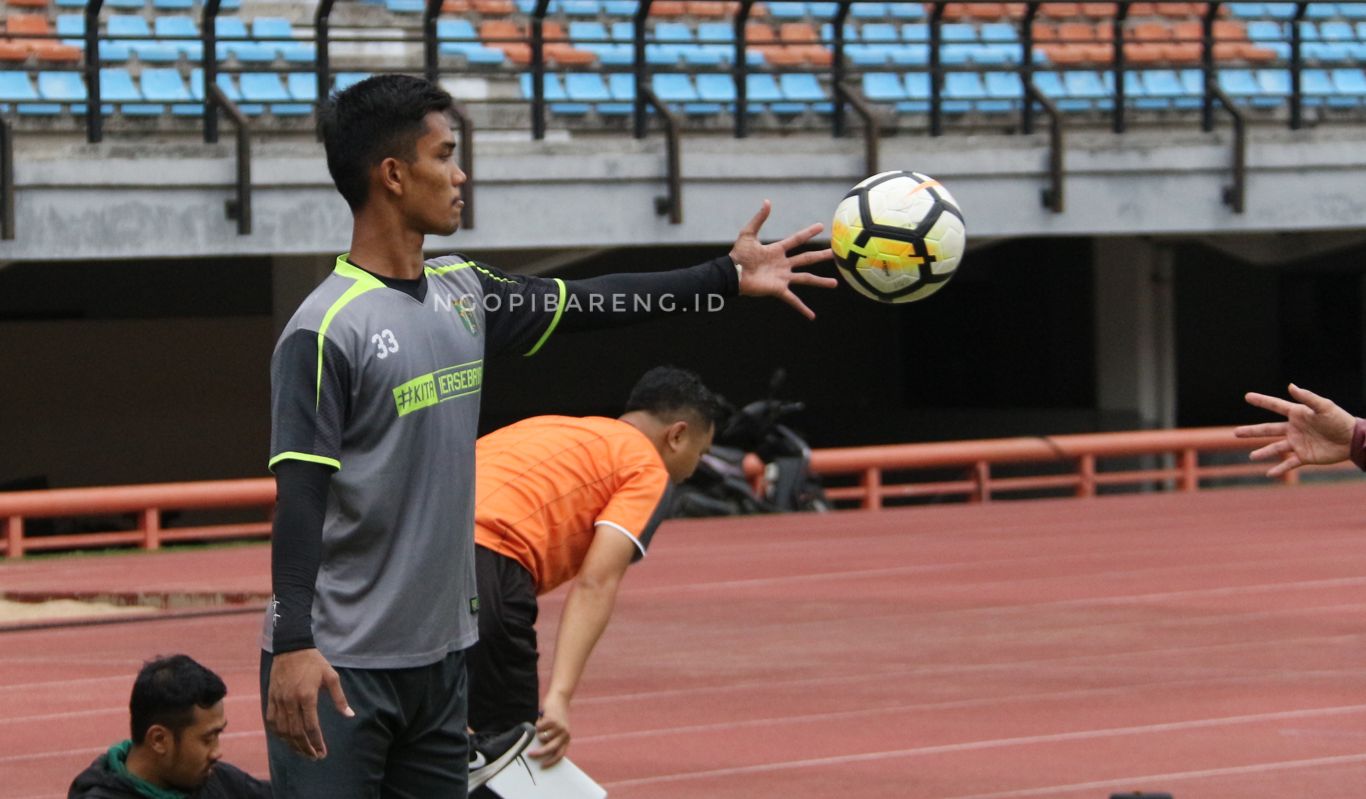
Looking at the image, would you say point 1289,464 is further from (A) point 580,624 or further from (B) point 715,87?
(B) point 715,87

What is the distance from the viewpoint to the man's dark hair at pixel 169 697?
4879 mm

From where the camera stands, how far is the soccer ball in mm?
5461

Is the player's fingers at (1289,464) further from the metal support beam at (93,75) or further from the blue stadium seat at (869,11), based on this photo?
the blue stadium seat at (869,11)

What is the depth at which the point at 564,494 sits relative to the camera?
200 inches

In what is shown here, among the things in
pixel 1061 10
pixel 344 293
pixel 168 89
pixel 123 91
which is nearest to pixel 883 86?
pixel 1061 10

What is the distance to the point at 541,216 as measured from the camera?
54.0 ft

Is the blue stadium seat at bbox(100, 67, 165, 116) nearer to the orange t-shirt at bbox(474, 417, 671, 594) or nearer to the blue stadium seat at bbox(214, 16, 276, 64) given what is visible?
the blue stadium seat at bbox(214, 16, 276, 64)

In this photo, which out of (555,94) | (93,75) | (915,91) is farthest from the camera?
(915,91)

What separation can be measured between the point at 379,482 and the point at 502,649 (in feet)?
5.15

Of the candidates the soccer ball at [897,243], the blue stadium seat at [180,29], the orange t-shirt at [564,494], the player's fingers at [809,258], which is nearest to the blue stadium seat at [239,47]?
the blue stadium seat at [180,29]

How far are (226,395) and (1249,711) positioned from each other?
53.7 feet

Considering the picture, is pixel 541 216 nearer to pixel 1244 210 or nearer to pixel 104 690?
pixel 1244 210

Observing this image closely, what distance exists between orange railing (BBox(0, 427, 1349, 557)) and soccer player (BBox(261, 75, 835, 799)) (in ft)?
36.4

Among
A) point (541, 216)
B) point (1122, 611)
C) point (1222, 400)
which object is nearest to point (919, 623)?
point (1122, 611)
